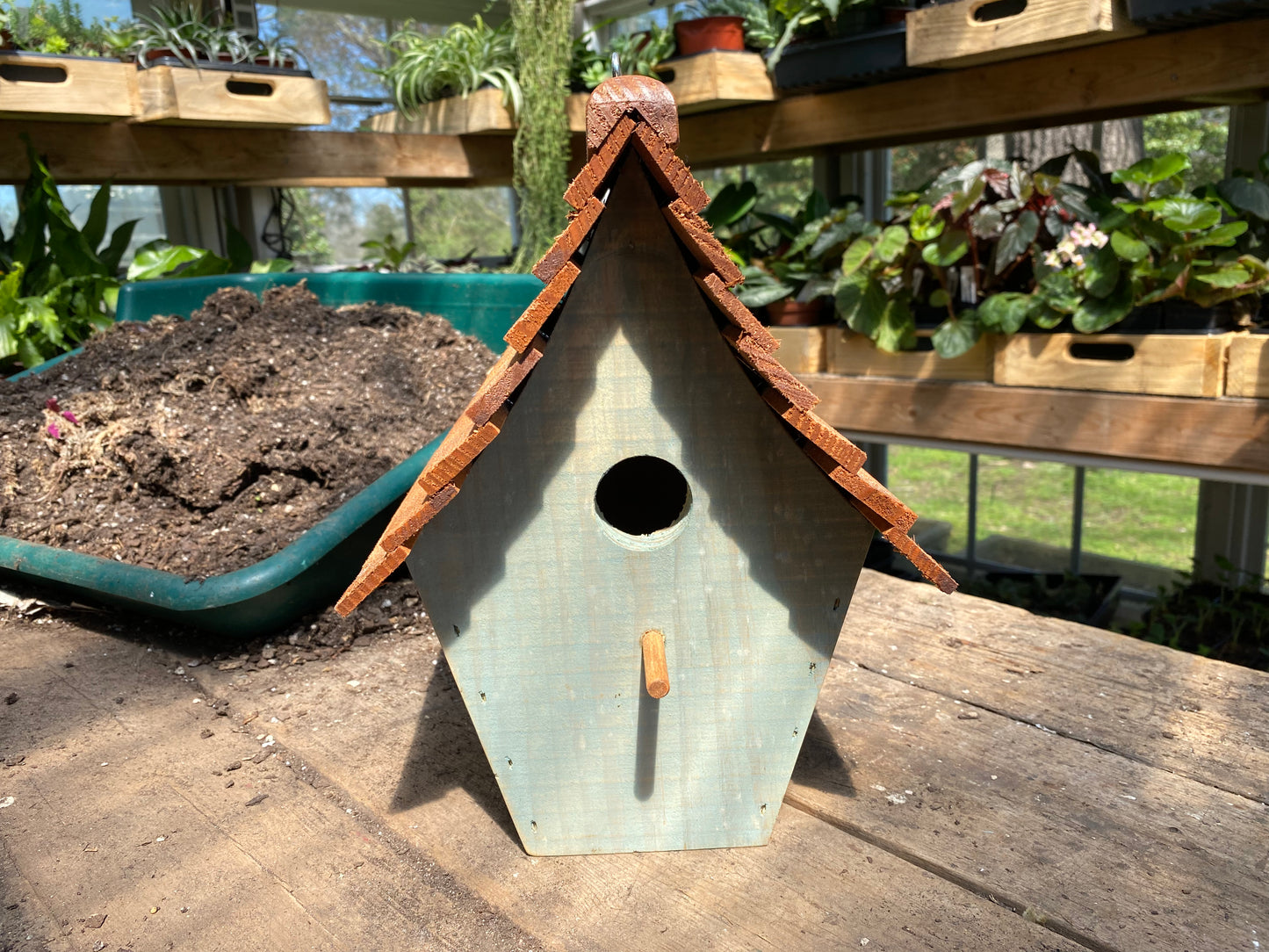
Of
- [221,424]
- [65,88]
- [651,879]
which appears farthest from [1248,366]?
[65,88]

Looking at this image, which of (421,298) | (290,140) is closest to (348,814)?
(421,298)

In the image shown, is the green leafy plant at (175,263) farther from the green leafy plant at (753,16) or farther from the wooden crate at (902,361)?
the wooden crate at (902,361)

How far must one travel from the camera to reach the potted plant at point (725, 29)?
9.05 ft

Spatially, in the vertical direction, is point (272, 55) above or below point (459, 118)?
above

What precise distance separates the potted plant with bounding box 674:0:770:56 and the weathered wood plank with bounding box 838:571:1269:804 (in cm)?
183

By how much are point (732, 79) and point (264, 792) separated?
231cm

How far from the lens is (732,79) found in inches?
107

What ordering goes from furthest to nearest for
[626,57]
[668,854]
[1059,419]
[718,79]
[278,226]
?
[278,226], [626,57], [718,79], [1059,419], [668,854]

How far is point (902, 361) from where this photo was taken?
251cm

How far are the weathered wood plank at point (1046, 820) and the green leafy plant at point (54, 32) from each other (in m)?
2.93

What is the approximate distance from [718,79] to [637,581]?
82.6 inches

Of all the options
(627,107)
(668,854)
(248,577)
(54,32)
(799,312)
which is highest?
(54,32)

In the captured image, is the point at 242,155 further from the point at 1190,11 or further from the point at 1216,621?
the point at 1216,621

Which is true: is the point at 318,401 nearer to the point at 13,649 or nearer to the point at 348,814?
the point at 13,649
